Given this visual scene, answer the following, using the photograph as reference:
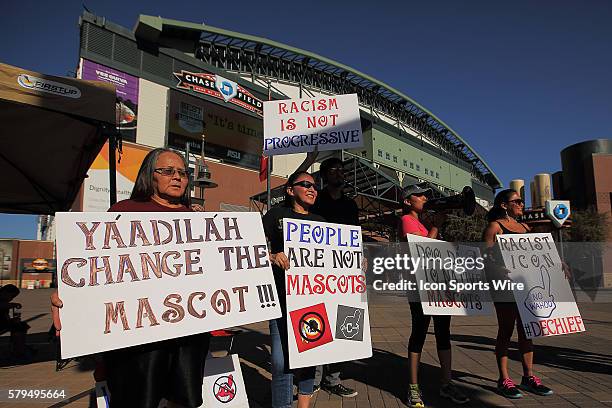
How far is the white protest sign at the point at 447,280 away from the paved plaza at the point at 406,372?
34.2 inches

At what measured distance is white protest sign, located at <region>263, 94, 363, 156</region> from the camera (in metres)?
4.84

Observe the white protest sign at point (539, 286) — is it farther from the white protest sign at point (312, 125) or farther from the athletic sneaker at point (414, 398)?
the white protest sign at point (312, 125)

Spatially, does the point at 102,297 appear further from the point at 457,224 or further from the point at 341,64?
the point at 341,64

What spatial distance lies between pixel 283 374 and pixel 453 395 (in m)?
1.77

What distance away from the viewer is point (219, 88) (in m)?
27.9

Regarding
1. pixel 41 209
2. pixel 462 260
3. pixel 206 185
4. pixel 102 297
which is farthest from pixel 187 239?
pixel 206 185

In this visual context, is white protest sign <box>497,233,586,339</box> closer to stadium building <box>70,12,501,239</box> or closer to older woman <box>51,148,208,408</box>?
older woman <box>51,148,208,408</box>

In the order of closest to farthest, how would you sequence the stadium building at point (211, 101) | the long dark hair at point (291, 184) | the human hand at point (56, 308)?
1. the human hand at point (56, 308)
2. the long dark hair at point (291, 184)
3. the stadium building at point (211, 101)

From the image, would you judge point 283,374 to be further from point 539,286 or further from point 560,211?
point 560,211

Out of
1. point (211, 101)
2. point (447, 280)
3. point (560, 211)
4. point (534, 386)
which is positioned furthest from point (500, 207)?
point (211, 101)

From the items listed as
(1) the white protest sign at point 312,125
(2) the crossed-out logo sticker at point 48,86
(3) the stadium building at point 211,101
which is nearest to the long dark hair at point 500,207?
(1) the white protest sign at point 312,125

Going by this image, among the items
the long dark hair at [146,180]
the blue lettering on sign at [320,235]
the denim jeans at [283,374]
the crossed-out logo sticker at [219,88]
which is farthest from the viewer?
the crossed-out logo sticker at [219,88]

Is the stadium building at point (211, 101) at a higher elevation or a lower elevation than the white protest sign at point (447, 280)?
higher

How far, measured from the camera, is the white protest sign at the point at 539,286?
3.49 m
